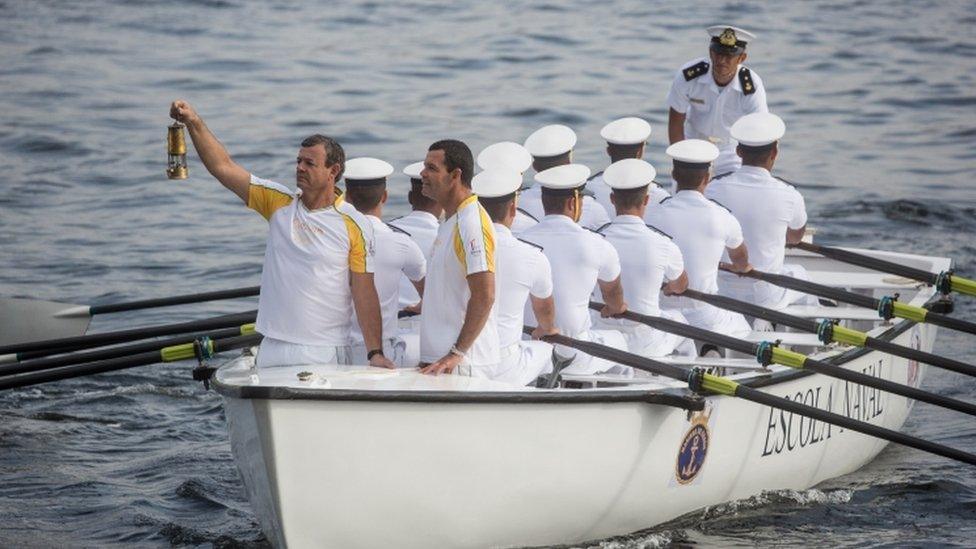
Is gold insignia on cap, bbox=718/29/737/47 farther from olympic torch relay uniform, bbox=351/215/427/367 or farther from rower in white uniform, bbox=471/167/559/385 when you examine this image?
olympic torch relay uniform, bbox=351/215/427/367

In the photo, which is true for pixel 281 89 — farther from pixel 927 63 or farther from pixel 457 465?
pixel 457 465

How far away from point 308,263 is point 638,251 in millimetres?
2299

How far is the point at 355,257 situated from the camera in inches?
321

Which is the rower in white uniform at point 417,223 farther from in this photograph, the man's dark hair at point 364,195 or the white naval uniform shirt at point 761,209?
the white naval uniform shirt at point 761,209

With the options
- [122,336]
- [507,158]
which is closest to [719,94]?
[507,158]

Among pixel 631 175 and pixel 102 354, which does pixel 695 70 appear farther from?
pixel 102 354

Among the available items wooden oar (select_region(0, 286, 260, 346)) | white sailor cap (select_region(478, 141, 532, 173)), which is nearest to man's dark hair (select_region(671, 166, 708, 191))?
white sailor cap (select_region(478, 141, 532, 173))

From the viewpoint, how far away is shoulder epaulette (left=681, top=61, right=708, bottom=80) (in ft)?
40.8

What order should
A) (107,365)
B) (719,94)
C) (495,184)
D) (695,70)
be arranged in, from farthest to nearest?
(695,70), (719,94), (107,365), (495,184)

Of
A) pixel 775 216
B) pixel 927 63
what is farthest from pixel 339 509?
pixel 927 63

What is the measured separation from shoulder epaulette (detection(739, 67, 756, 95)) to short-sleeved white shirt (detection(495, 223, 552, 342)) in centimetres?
420

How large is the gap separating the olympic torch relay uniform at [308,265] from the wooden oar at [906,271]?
4.24m

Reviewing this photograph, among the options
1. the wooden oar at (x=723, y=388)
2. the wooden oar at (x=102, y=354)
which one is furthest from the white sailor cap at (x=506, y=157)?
the wooden oar at (x=102, y=354)

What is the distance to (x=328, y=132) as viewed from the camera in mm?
22031
